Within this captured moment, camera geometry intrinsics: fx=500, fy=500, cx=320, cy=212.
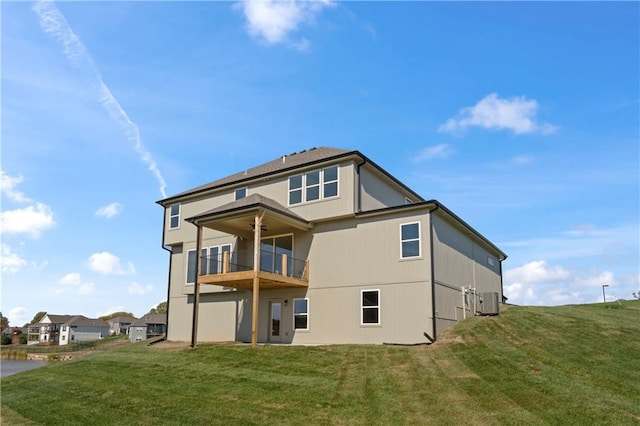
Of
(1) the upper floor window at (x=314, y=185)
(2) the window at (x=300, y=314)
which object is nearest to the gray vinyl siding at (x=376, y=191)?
(1) the upper floor window at (x=314, y=185)

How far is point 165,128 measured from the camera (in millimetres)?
17359

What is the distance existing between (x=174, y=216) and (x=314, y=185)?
9.40 m

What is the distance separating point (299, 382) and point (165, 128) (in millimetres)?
9974

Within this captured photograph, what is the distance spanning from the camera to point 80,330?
9006cm

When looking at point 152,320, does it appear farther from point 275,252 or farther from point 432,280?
point 432,280

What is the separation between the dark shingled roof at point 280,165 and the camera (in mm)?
20986

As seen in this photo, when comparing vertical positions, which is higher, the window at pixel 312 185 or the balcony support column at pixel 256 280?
the window at pixel 312 185

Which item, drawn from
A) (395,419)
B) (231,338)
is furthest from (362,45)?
(231,338)

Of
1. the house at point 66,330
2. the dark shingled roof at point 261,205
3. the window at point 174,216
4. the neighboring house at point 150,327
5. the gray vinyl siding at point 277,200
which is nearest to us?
the dark shingled roof at point 261,205

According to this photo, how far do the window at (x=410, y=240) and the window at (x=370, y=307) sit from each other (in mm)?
1801

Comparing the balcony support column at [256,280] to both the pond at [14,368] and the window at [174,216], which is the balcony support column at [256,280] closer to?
the window at [174,216]

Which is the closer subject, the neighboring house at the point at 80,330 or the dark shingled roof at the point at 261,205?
the dark shingled roof at the point at 261,205

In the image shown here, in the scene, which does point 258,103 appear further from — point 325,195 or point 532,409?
point 532,409

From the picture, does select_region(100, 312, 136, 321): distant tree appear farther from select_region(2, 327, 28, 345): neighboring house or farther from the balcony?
the balcony
